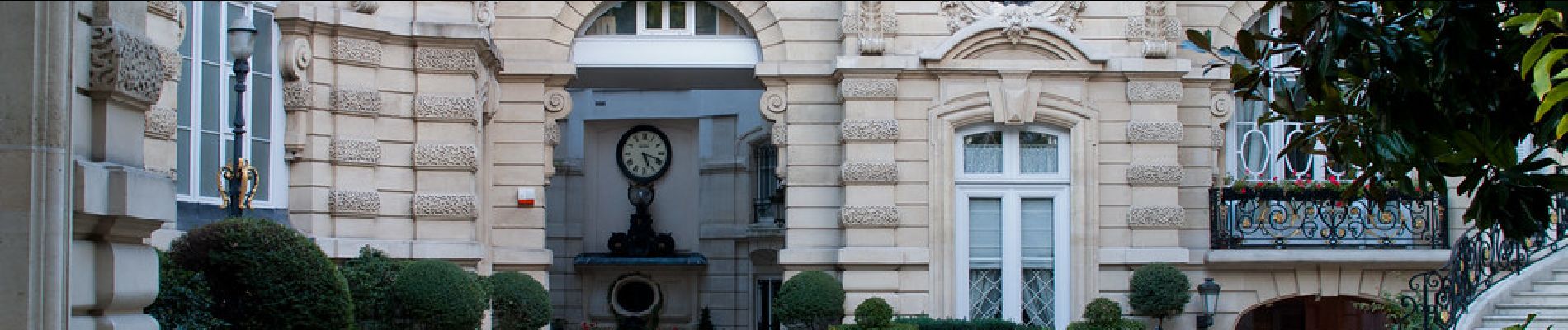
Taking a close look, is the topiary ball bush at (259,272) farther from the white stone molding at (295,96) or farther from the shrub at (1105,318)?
the shrub at (1105,318)

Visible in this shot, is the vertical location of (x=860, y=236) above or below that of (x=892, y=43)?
below

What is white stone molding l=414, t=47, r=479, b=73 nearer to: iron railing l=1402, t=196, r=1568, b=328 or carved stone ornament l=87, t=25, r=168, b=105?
iron railing l=1402, t=196, r=1568, b=328

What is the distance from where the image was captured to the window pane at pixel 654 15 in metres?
22.5

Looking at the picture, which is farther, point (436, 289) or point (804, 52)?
point (804, 52)

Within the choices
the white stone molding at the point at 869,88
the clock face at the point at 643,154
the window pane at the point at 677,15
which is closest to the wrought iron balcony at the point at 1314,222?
the white stone molding at the point at 869,88

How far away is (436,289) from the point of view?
1652cm

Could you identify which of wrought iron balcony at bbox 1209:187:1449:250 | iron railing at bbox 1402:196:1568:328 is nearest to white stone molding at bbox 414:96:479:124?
wrought iron balcony at bbox 1209:187:1449:250

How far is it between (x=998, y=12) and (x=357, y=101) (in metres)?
7.40

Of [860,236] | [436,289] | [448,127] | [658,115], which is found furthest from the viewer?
[658,115]

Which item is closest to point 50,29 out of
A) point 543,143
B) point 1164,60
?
point 543,143

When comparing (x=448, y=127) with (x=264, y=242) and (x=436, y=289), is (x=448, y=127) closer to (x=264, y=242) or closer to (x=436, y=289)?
(x=436, y=289)

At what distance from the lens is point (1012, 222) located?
21641 mm

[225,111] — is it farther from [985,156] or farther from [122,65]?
[985,156]

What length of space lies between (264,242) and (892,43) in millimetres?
10680
